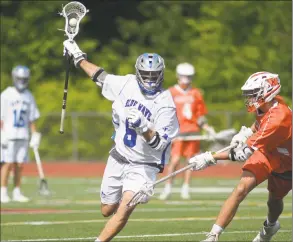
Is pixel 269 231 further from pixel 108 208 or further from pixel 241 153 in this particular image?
pixel 108 208

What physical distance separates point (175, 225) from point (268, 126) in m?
3.24

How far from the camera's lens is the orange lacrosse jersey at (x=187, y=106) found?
16953mm

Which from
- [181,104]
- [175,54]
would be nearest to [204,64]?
[175,54]

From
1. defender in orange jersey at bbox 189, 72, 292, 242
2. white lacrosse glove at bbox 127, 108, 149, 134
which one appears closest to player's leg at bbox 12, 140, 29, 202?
defender in orange jersey at bbox 189, 72, 292, 242

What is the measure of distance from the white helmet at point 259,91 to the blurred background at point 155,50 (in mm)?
13102

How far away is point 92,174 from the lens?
2373cm

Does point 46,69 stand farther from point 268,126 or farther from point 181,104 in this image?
point 268,126

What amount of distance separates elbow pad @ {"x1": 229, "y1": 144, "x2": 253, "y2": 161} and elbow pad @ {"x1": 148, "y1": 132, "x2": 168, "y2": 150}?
67 cm

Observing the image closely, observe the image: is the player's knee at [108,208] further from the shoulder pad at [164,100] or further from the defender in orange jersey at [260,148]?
the shoulder pad at [164,100]

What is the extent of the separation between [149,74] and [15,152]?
24.8 ft

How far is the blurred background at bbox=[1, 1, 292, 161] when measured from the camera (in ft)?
83.4

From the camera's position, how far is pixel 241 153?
9453mm

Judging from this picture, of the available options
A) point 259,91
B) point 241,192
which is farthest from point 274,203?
point 259,91

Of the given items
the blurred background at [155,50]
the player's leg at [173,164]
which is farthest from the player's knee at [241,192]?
the blurred background at [155,50]
